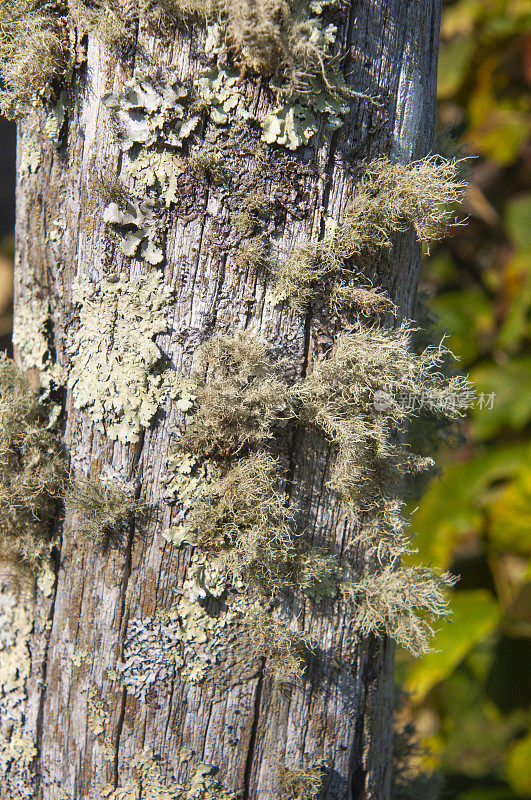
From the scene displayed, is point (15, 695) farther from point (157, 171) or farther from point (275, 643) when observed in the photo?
point (157, 171)

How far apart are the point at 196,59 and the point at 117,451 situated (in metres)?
0.64

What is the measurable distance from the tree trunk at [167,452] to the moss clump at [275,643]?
0.10 feet

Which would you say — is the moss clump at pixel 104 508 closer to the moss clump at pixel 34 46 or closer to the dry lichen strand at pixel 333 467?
the dry lichen strand at pixel 333 467

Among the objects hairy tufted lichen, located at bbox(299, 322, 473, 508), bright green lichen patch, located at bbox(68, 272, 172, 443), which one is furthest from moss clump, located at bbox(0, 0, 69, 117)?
hairy tufted lichen, located at bbox(299, 322, 473, 508)

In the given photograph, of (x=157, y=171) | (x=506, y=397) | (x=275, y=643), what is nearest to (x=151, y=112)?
(x=157, y=171)

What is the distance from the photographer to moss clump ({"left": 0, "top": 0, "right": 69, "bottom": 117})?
93 cm

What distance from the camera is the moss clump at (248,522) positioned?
89 centimetres

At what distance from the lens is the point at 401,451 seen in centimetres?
99

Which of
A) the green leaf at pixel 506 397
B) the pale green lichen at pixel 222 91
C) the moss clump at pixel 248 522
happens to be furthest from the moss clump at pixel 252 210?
the green leaf at pixel 506 397

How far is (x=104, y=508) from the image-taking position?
3.01ft

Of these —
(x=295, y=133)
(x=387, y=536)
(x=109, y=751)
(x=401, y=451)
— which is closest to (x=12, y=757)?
(x=109, y=751)

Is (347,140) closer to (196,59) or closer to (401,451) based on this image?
(196,59)

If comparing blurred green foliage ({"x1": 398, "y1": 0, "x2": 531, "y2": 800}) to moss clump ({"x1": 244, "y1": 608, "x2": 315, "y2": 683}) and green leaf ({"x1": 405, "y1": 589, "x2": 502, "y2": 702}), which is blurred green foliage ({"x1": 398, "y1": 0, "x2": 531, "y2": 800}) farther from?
moss clump ({"x1": 244, "y1": 608, "x2": 315, "y2": 683})

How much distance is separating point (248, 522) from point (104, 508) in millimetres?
240
